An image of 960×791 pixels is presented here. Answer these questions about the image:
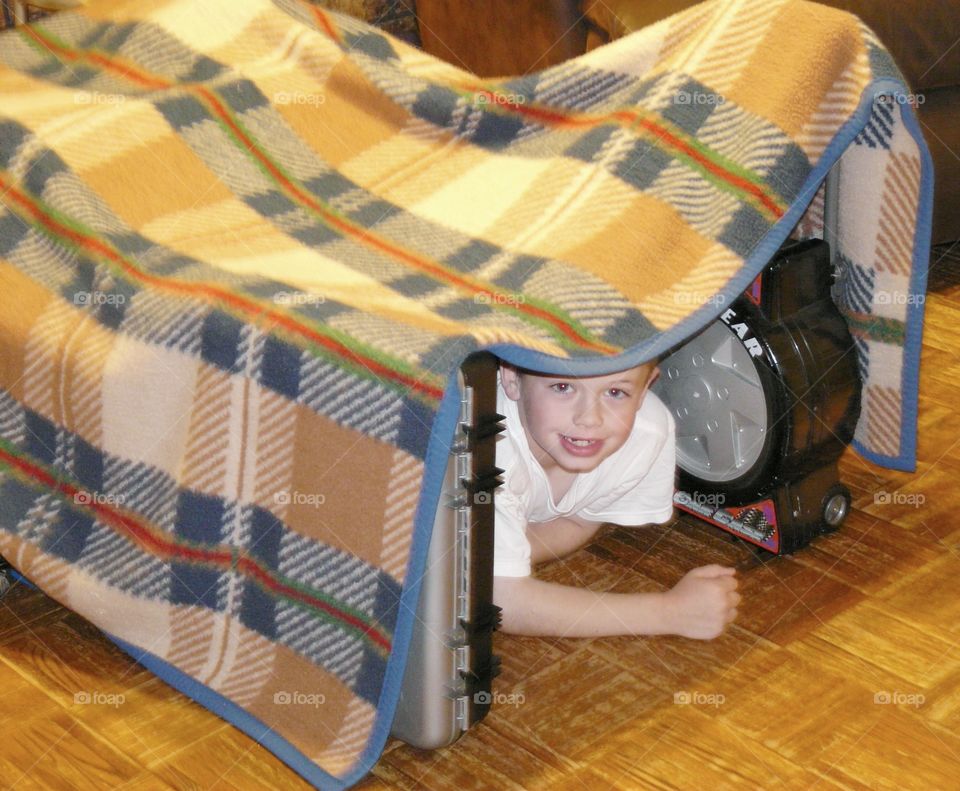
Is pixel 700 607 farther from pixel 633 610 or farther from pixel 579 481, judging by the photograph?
pixel 579 481

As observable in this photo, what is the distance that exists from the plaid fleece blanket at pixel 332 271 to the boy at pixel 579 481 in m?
0.13

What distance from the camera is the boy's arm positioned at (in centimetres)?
117

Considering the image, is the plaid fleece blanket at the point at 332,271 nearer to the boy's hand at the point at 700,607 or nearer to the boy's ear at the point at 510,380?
the boy's ear at the point at 510,380

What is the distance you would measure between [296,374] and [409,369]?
4.3 inches

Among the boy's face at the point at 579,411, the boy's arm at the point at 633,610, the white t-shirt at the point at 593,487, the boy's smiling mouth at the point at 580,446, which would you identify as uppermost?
the boy's face at the point at 579,411

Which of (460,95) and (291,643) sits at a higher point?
(460,95)

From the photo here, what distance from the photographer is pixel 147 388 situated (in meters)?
1.08

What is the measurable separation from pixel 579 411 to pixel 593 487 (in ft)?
0.53

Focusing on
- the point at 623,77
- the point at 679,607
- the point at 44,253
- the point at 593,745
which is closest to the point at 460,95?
the point at 623,77

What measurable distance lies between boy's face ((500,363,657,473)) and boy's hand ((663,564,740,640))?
0.49ft

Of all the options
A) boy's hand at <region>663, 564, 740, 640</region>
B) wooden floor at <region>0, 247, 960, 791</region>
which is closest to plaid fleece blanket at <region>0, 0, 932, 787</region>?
wooden floor at <region>0, 247, 960, 791</region>

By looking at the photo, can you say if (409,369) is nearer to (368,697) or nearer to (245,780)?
(368,697)

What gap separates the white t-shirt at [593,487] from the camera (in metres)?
1.14

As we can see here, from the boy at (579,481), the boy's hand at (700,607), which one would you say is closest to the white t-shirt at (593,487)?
the boy at (579,481)
